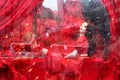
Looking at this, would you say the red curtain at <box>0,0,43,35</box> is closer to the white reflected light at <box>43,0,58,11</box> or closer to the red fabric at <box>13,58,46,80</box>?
the white reflected light at <box>43,0,58,11</box>

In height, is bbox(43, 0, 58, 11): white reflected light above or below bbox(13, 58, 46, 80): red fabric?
above

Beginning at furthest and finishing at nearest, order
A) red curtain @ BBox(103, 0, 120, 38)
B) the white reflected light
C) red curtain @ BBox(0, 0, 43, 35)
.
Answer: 1. red curtain @ BBox(103, 0, 120, 38)
2. the white reflected light
3. red curtain @ BBox(0, 0, 43, 35)

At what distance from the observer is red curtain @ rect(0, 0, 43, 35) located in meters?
1.93

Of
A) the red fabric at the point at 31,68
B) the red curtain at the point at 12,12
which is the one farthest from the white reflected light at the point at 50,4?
the red fabric at the point at 31,68

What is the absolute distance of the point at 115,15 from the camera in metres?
2.29

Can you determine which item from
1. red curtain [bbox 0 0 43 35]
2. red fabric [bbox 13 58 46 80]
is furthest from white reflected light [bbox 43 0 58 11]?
red fabric [bbox 13 58 46 80]

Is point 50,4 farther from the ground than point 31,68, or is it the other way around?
point 50,4

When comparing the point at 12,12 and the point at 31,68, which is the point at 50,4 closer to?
the point at 12,12

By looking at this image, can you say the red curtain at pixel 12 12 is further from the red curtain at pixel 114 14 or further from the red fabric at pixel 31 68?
the red curtain at pixel 114 14

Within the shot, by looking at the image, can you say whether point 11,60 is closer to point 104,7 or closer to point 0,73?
point 0,73

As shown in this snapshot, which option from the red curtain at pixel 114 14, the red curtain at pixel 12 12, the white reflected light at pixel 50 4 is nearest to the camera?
the red curtain at pixel 12 12

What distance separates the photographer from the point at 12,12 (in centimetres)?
195

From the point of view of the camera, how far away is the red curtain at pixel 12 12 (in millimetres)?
1934

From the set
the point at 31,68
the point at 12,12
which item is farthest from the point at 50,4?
the point at 31,68
